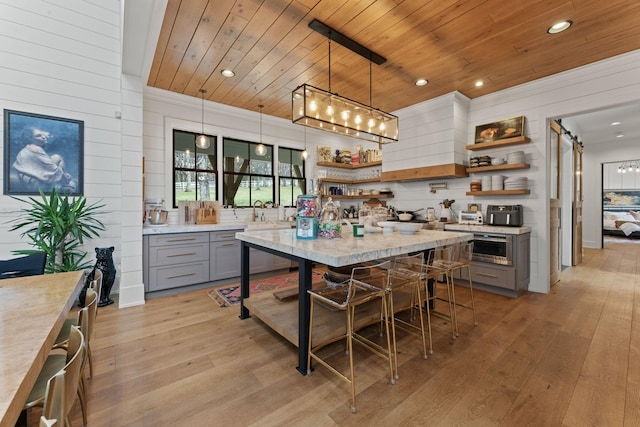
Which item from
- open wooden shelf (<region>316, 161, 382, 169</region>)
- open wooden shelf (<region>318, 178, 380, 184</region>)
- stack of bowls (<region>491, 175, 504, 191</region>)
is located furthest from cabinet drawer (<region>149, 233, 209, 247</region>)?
stack of bowls (<region>491, 175, 504, 191</region>)

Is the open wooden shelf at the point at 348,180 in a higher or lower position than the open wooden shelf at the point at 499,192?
higher

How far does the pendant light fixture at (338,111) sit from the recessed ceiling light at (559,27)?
1.54 metres

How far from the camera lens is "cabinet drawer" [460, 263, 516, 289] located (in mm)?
3461

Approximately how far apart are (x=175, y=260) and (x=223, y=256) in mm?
627

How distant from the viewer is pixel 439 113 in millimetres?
4262

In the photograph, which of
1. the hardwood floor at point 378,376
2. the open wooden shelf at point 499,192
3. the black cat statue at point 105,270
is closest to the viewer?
the hardwood floor at point 378,376

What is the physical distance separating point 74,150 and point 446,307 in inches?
193

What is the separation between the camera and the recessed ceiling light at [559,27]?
248cm

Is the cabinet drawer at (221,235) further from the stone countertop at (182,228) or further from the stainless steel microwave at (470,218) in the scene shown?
the stainless steel microwave at (470,218)

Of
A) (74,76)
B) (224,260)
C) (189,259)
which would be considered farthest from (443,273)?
(74,76)

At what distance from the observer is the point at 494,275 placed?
3.59m

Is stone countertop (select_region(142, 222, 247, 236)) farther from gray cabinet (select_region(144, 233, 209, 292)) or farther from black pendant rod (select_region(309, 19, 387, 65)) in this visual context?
black pendant rod (select_region(309, 19, 387, 65))

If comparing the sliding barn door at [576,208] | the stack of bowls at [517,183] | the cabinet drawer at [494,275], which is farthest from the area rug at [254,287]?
the sliding barn door at [576,208]

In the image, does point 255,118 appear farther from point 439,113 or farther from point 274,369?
point 274,369
